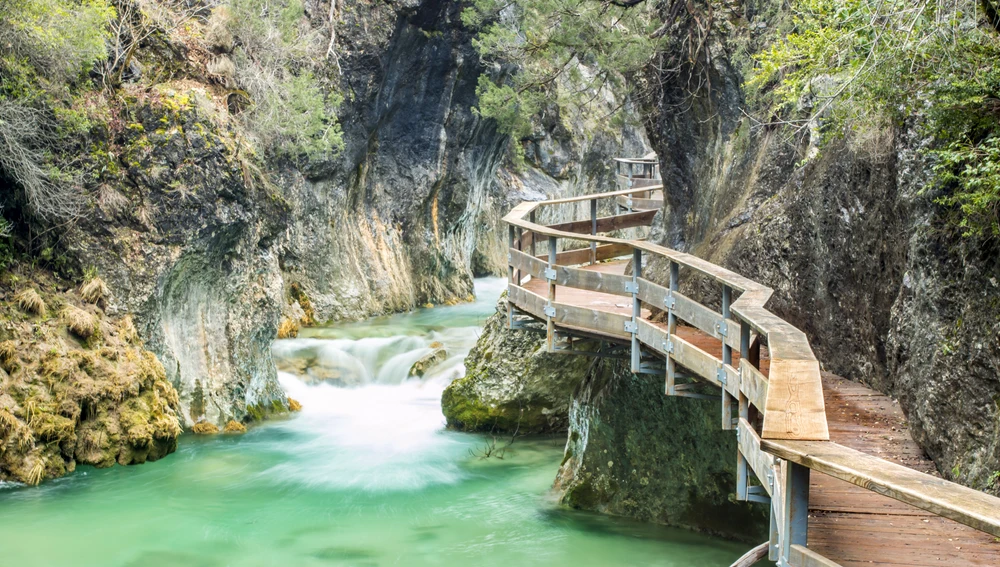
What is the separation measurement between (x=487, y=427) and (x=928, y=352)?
10.2 metres

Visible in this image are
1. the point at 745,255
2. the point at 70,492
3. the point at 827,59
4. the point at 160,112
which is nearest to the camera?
the point at 827,59

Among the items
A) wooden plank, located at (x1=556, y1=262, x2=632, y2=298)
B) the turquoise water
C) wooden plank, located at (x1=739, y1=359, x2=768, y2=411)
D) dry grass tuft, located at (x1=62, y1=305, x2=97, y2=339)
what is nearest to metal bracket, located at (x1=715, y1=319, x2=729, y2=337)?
wooden plank, located at (x1=739, y1=359, x2=768, y2=411)

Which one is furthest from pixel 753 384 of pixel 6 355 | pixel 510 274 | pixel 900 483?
pixel 6 355

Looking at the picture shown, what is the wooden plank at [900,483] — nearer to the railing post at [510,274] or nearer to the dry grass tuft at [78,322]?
the railing post at [510,274]

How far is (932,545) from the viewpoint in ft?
16.0

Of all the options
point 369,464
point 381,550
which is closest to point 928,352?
point 381,550

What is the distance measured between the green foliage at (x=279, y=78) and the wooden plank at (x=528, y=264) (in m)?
8.93

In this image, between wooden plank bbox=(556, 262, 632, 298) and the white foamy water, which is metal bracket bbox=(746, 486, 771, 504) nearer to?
wooden plank bbox=(556, 262, 632, 298)

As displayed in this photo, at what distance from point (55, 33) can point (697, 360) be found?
10.4 meters

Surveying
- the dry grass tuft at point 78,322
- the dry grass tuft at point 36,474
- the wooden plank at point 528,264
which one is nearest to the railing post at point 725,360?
the wooden plank at point 528,264

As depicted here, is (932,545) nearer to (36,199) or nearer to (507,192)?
(36,199)

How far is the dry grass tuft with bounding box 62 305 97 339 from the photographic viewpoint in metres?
14.2

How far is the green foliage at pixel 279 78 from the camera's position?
1888 centimetres

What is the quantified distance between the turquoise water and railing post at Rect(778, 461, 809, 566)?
5.77 metres
